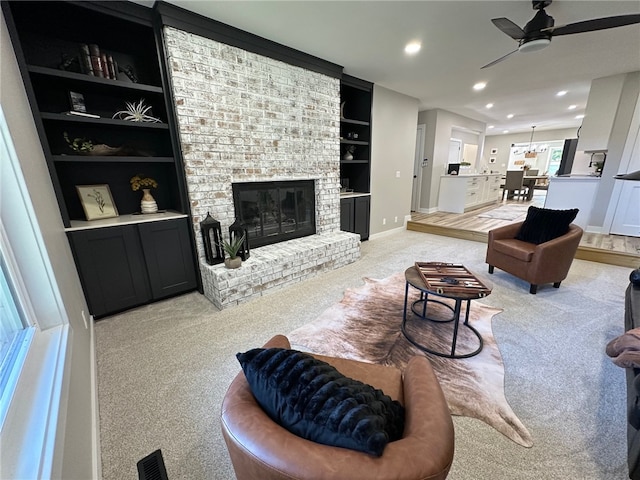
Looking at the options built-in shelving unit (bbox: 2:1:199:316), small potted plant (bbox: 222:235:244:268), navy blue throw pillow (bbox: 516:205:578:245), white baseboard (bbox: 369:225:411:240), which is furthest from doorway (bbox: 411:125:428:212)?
built-in shelving unit (bbox: 2:1:199:316)

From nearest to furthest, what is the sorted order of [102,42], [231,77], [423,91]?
1. [102,42]
2. [231,77]
3. [423,91]

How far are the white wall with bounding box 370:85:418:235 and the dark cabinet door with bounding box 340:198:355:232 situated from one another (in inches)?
24.7

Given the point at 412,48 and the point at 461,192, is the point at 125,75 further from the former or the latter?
the point at 461,192

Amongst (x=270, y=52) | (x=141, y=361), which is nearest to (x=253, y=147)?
(x=270, y=52)

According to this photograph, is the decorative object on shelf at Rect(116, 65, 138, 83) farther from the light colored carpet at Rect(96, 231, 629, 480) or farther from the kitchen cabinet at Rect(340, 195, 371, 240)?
the kitchen cabinet at Rect(340, 195, 371, 240)

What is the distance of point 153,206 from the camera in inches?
110

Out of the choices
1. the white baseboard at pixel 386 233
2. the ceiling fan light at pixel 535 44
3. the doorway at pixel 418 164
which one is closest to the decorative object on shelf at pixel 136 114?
the ceiling fan light at pixel 535 44

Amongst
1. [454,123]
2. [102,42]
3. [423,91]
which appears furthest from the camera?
[454,123]

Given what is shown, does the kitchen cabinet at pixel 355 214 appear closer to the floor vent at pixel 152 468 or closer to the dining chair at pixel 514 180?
the floor vent at pixel 152 468

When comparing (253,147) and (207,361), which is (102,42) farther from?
(207,361)

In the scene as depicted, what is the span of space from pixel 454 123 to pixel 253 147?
610 cm

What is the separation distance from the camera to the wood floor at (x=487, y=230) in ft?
11.5

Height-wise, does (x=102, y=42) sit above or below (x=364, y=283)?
above

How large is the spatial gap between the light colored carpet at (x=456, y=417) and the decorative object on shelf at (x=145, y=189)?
1045 millimetres
